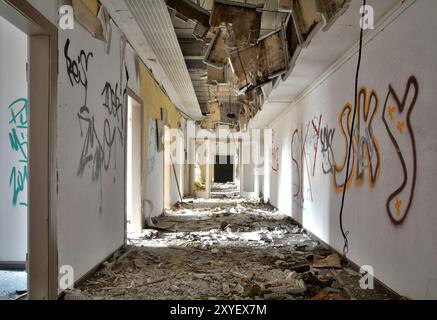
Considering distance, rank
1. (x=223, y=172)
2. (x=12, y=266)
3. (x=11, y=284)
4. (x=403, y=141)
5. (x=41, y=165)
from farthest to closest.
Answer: (x=223, y=172) → (x=12, y=266) → (x=11, y=284) → (x=403, y=141) → (x=41, y=165)

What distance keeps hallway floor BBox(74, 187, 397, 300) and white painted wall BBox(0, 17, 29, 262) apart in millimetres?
1038

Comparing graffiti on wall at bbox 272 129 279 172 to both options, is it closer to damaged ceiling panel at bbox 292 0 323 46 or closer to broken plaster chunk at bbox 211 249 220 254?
broken plaster chunk at bbox 211 249 220 254

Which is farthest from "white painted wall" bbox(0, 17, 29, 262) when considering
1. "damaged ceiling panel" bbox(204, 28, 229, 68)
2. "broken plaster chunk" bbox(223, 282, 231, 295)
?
"damaged ceiling panel" bbox(204, 28, 229, 68)

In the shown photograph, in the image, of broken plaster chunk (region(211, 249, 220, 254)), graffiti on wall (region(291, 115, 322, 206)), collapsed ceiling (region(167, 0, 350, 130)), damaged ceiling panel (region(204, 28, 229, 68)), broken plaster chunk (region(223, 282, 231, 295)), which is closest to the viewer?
broken plaster chunk (region(223, 282, 231, 295))

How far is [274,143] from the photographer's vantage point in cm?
1048

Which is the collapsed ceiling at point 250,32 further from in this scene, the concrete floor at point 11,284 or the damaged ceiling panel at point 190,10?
the concrete floor at point 11,284

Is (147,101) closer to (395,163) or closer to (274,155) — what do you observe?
(395,163)

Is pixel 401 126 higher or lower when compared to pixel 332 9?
lower

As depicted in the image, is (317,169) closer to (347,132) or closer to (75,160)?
(347,132)

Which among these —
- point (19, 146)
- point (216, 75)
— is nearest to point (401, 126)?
point (19, 146)

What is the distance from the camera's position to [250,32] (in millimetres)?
4664

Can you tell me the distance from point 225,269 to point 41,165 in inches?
90.7

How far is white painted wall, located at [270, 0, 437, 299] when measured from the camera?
→ 261 cm

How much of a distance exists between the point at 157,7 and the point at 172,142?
6406 millimetres
